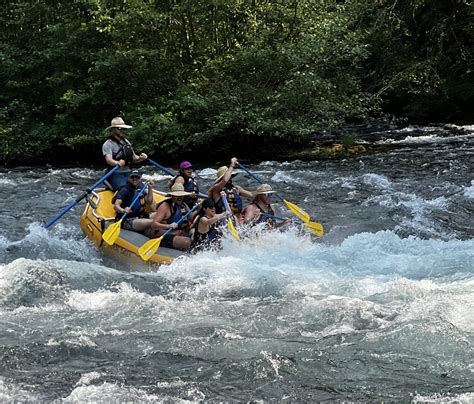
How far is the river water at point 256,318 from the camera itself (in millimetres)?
4629

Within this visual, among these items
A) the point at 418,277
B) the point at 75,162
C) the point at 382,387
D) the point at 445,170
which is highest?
the point at 382,387

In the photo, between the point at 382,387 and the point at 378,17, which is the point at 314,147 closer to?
the point at 378,17

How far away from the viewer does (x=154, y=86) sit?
1792 cm

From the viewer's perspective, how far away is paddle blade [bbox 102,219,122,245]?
7.80m

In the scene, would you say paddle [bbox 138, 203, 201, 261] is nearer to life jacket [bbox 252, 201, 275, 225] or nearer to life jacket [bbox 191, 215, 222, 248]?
life jacket [bbox 191, 215, 222, 248]

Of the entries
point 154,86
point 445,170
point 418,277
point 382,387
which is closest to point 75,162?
point 154,86

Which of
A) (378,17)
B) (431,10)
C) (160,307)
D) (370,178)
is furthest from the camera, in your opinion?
(431,10)

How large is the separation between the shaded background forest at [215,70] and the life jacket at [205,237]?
816cm

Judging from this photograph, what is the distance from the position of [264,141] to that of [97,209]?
8509mm

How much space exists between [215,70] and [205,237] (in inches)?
421

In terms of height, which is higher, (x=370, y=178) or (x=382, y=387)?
(x=382, y=387)

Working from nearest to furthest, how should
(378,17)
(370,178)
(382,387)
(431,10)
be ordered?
(382,387), (370,178), (378,17), (431,10)

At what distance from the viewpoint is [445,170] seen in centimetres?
1316

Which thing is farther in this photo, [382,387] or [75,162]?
[75,162]
